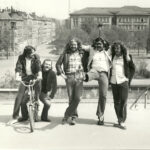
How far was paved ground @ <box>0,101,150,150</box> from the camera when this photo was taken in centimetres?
359

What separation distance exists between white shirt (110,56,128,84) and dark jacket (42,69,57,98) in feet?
2.21

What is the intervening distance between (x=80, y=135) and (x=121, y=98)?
641 millimetres

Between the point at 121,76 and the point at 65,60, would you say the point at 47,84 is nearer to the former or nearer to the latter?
the point at 65,60

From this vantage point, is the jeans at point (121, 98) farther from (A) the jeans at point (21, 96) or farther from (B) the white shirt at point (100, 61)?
(A) the jeans at point (21, 96)

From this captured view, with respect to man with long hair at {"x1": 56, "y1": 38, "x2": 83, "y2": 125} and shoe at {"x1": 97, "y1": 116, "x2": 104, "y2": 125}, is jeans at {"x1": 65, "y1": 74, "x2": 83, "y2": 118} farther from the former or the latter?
shoe at {"x1": 97, "y1": 116, "x2": 104, "y2": 125}

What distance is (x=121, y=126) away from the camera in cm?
423

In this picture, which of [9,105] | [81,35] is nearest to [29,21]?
[81,35]

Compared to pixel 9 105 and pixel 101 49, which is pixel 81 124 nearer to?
pixel 101 49

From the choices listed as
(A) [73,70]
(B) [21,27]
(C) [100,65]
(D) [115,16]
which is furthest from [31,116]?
(B) [21,27]

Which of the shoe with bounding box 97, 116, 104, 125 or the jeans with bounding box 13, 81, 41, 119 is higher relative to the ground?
the jeans with bounding box 13, 81, 41, 119

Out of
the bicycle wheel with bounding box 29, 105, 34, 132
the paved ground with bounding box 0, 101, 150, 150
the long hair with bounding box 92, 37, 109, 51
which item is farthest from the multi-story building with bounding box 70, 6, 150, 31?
the bicycle wheel with bounding box 29, 105, 34, 132

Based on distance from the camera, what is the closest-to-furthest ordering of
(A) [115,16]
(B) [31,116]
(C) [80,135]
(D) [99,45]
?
(C) [80,135] < (B) [31,116] < (D) [99,45] < (A) [115,16]

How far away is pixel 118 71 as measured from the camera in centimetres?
419

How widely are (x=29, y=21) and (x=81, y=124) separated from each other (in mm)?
45576
